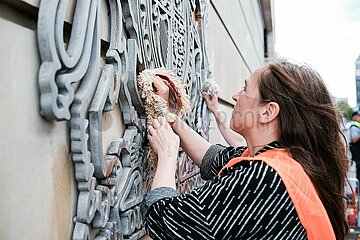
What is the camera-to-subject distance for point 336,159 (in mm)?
925

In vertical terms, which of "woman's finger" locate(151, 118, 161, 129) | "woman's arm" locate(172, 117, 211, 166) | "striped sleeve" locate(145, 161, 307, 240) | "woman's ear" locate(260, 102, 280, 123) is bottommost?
"striped sleeve" locate(145, 161, 307, 240)

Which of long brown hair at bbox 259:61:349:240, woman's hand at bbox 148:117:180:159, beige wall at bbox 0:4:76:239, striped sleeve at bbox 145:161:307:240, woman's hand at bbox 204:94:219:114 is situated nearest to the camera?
beige wall at bbox 0:4:76:239

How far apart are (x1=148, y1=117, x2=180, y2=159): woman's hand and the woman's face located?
166 millimetres

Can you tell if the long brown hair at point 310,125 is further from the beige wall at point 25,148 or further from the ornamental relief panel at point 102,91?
the beige wall at point 25,148

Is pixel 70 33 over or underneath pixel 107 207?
over

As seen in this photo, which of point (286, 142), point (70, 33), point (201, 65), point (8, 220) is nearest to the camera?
point (8, 220)

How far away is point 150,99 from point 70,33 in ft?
1.14

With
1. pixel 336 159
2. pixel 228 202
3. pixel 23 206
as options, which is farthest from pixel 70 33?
pixel 336 159

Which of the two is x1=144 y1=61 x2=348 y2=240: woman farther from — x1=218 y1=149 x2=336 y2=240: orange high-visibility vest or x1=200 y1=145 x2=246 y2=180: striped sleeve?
x1=200 y1=145 x2=246 y2=180: striped sleeve

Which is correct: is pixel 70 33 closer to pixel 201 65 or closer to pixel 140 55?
pixel 140 55

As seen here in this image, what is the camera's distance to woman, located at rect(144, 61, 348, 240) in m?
0.76

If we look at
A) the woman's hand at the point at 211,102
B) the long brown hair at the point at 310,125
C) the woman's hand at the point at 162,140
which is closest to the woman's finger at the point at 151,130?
the woman's hand at the point at 162,140

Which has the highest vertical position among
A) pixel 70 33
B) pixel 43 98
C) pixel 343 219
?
pixel 70 33

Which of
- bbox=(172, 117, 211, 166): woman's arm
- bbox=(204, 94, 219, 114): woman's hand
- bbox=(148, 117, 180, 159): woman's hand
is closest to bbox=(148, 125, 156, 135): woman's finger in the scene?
bbox=(148, 117, 180, 159): woman's hand
